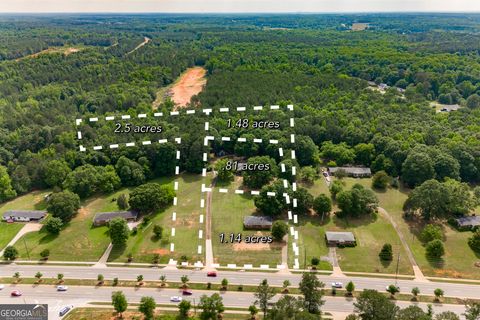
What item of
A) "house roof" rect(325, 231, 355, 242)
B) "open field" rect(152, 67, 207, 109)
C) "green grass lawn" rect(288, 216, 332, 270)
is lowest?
"green grass lawn" rect(288, 216, 332, 270)

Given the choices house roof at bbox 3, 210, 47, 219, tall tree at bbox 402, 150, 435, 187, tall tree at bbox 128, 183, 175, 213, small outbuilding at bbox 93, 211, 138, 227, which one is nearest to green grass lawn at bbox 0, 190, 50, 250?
house roof at bbox 3, 210, 47, 219

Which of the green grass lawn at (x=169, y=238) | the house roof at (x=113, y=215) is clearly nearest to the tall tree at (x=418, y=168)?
the green grass lawn at (x=169, y=238)

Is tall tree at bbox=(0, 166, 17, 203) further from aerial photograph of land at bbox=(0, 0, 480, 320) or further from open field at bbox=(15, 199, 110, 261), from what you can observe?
open field at bbox=(15, 199, 110, 261)

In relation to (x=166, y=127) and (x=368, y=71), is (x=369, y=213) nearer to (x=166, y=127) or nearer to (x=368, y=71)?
(x=166, y=127)

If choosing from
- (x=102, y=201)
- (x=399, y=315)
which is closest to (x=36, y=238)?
(x=102, y=201)

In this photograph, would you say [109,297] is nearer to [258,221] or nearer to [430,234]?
[258,221]

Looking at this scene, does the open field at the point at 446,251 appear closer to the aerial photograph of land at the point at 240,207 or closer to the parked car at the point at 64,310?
the aerial photograph of land at the point at 240,207
